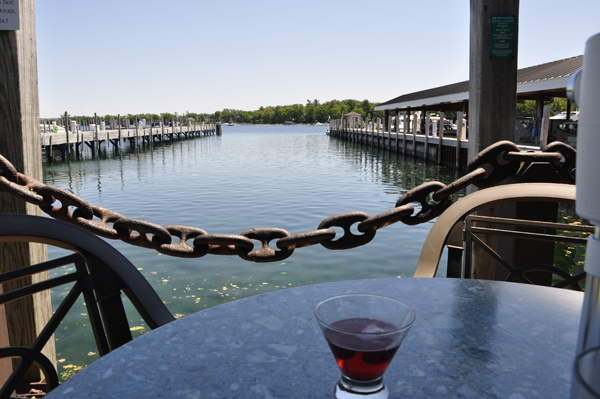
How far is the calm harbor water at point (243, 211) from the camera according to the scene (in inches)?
209

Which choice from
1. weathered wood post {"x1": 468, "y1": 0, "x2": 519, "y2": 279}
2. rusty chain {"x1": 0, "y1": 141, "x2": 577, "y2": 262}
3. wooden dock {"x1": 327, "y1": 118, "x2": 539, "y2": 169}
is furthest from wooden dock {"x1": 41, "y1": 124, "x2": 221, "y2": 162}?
weathered wood post {"x1": 468, "y1": 0, "x2": 519, "y2": 279}

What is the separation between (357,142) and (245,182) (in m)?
24.3

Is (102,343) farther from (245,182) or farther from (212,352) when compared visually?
(245,182)

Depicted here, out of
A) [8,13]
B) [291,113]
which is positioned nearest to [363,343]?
[8,13]

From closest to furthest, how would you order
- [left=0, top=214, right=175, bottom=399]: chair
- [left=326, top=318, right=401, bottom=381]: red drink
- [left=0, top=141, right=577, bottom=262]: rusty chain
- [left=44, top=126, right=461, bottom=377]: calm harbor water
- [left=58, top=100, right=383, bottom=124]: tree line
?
[left=326, top=318, right=401, bottom=381]: red drink < [left=0, top=214, right=175, bottom=399]: chair < [left=0, top=141, right=577, bottom=262]: rusty chain < [left=44, top=126, right=461, bottom=377]: calm harbor water < [left=58, top=100, right=383, bottom=124]: tree line

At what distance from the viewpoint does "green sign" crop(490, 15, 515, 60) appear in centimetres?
214

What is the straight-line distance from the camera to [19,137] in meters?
2.14

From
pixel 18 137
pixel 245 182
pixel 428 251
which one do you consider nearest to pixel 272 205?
pixel 245 182

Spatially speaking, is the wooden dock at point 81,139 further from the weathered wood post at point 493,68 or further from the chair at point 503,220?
the chair at point 503,220

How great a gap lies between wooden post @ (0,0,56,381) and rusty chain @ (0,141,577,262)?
6.2 inches

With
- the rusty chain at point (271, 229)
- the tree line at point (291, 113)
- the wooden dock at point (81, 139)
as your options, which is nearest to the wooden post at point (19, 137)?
the rusty chain at point (271, 229)

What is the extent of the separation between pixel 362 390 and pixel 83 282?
0.72 metres

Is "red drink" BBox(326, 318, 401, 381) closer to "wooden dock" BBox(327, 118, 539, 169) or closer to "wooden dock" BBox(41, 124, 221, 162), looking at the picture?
"wooden dock" BBox(327, 118, 539, 169)

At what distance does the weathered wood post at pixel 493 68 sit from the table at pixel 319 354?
4.60ft
